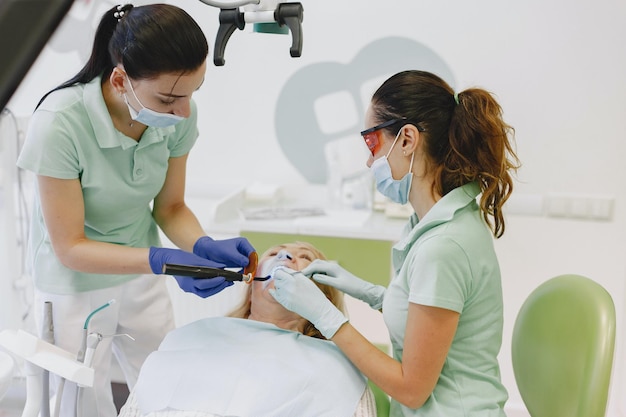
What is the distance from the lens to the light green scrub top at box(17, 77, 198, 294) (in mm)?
1429

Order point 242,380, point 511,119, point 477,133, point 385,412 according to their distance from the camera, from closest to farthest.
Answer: point 477,133 < point 242,380 < point 385,412 < point 511,119

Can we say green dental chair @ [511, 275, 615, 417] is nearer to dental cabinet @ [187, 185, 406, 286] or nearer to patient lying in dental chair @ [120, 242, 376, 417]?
patient lying in dental chair @ [120, 242, 376, 417]

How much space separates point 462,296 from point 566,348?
1.00ft

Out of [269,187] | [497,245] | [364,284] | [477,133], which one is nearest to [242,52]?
[269,187]

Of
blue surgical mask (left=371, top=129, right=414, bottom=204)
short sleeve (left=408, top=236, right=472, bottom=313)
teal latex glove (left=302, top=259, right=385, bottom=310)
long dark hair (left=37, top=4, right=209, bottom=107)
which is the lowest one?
teal latex glove (left=302, top=259, right=385, bottom=310)

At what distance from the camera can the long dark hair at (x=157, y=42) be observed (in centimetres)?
132

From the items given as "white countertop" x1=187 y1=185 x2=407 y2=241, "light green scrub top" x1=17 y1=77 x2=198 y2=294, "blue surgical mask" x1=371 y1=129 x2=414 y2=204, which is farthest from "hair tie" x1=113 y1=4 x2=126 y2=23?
"white countertop" x1=187 y1=185 x2=407 y2=241

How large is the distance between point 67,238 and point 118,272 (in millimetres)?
138

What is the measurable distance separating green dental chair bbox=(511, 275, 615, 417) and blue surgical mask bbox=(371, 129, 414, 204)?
0.41 m

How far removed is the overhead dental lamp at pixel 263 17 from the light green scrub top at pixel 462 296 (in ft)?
1.43

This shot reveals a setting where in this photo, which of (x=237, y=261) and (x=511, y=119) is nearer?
(x=237, y=261)

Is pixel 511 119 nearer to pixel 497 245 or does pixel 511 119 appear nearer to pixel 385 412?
pixel 497 245

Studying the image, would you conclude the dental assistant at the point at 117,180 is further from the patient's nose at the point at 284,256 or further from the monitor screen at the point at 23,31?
the monitor screen at the point at 23,31

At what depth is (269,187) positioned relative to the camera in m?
2.76
